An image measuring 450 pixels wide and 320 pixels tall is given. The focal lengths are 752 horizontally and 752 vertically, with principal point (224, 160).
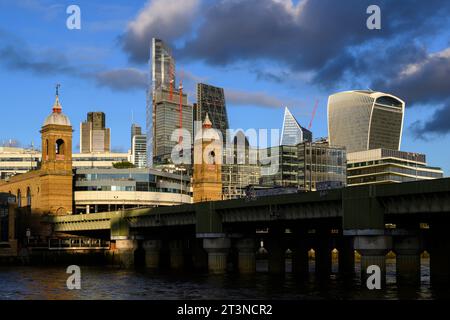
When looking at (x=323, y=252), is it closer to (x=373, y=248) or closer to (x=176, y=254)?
(x=176, y=254)

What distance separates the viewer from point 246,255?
4771 inches

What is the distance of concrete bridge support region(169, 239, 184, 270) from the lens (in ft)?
493

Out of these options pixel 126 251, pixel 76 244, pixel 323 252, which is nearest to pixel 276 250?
pixel 323 252

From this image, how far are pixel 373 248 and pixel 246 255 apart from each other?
38172 mm

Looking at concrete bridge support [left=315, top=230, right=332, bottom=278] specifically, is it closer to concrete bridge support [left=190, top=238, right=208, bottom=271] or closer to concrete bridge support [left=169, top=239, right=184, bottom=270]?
concrete bridge support [left=190, top=238, right=208, bottom=271]

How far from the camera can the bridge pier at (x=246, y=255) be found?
120125 mm

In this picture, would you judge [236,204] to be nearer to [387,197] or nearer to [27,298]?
[387,197]

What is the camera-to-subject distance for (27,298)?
74.9 metres

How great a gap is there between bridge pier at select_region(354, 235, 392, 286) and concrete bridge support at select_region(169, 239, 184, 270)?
68017 mm

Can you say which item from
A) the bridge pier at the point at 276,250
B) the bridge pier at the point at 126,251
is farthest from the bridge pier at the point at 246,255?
the bridge pier at the point at 126,251

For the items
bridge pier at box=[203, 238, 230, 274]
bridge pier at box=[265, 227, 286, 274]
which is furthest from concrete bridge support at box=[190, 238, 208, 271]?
bridge pier at box=[203, 238, 230, 274]

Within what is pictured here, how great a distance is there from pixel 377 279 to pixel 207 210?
3786 cm

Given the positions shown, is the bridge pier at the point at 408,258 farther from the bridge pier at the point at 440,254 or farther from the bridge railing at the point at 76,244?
the bridge railing at the point at 76,244
